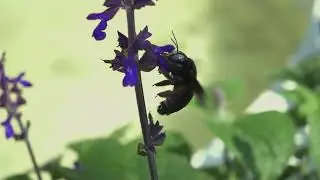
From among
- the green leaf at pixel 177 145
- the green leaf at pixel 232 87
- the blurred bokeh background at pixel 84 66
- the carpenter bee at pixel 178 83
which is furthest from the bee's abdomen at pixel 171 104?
the blurred bokeh background at pixel 84 66

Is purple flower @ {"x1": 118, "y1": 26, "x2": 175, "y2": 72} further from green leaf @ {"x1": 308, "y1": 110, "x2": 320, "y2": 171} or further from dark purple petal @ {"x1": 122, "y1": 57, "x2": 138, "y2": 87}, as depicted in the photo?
green leaf @ {"x1": 308, "y1": 110, "x2": 320, "y2": 171}

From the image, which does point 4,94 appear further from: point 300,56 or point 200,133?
point 200,133

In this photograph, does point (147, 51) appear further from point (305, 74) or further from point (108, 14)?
point (305, 74)

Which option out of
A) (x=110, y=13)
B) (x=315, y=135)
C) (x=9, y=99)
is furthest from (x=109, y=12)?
(x=315, y=135)

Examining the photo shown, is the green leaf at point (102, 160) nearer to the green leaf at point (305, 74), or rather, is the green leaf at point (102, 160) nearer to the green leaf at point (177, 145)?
the green leaf at point (177, 145)

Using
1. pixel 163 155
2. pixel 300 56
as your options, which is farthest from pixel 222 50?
pixel 163 155
